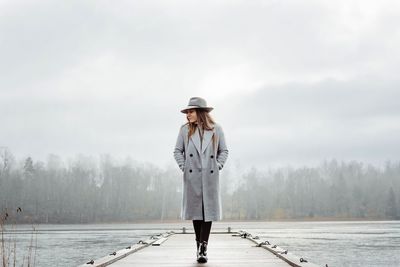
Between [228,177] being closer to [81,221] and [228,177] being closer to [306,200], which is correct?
[306,200]

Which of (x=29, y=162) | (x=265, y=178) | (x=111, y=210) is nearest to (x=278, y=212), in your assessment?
(x=265, y=178)

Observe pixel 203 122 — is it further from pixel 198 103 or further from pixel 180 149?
pixel 180 149

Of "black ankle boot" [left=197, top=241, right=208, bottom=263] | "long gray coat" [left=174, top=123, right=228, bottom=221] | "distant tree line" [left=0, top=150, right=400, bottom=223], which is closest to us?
"long gray coat" [left=174, top=123, right=228, bottom=221]

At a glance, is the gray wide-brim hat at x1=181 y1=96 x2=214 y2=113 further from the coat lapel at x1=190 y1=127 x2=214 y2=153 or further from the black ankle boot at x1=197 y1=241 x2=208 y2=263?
the black ankle boot at x1=197 y1=241 x2=208 y2=263

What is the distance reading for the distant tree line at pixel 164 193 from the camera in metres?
93.8

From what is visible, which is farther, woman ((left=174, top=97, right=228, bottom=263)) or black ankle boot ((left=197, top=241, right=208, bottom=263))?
black ankle boot ((left=197, top=241, right=208, bottom=263))

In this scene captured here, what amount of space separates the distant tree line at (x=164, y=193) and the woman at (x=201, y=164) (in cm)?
8459

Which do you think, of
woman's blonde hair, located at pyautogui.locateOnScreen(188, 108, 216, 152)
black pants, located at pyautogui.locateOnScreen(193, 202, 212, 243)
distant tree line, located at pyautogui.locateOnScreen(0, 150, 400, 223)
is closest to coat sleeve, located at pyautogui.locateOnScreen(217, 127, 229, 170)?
woman's blonde hair, located at pyautogui.locateOnScreen(188, 108, 216, 152)

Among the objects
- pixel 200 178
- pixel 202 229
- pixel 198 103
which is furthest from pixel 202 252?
pixel 198 103

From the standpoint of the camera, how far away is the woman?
22.2ft

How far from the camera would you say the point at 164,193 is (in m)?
104

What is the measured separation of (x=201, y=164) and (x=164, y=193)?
322ft

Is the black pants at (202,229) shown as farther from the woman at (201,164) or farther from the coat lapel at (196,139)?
the coat lapel at (196,139)

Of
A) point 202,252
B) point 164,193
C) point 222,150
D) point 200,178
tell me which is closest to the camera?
point 200,178
